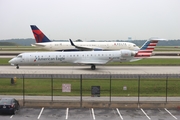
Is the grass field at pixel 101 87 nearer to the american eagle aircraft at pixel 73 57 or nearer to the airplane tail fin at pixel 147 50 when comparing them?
the american eagle aircraft at pixel 73 57

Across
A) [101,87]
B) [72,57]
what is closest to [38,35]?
[72,57]

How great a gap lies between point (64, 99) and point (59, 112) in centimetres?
272

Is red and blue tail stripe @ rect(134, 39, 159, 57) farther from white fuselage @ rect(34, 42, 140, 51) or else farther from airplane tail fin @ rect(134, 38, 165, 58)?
white fuselage @ rect(34, 42, 140, 51)

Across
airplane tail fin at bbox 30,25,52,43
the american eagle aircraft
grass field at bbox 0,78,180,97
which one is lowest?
grass field at bbox 0,78,180,97

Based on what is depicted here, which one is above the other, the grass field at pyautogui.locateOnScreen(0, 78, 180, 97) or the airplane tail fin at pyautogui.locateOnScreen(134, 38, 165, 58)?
the airplane tail fin at pyautogui.locateOnScreen(134, 38, 165, 58)

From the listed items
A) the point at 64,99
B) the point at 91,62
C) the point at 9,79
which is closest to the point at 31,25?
the point at 91,62

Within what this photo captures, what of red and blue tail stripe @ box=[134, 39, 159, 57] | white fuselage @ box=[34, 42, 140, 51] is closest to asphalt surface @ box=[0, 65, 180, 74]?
red and blue tail stripe @ box=[134, 39, 159, 57]

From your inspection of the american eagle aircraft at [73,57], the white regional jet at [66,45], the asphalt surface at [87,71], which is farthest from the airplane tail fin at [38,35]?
the asphalt surface at [87,71]

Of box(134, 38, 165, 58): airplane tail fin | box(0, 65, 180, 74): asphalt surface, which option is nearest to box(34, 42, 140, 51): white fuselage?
box(134, 38, 165, 58): airplane tail fin

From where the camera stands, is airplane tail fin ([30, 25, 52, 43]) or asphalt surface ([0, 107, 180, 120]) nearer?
asphalt surface ([0, 107, 180, 120])

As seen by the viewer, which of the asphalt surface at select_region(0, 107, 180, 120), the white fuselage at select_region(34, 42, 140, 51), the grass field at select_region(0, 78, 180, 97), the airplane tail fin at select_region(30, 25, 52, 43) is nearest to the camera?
the asphalt surface at select_region(0, 107, 180, 120)

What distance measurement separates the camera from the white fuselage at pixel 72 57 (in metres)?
39.7

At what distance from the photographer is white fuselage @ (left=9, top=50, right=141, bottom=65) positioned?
39688 millimetres

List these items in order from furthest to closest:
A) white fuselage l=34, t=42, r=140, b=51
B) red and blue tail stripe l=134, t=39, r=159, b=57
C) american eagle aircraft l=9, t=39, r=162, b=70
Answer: white fuselage l=34, t=42, r=140, b=51, red and blue tail stripe l=134, t=39, r=159, b=57, american eagle aircraft l=9, t=39, r=162, b=70
